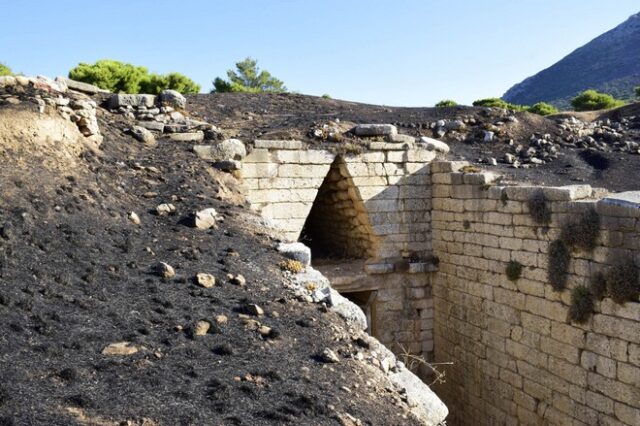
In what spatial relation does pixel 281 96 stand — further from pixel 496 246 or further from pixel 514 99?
pixel 514 99

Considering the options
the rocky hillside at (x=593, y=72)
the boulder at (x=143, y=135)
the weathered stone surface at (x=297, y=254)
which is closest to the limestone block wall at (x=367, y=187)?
the boulder at (x=143, y=135)

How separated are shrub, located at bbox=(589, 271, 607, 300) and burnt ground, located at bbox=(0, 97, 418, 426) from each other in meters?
3.23

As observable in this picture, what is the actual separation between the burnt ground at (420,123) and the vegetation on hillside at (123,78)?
21.9 ft

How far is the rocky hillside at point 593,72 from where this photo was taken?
4338 cm

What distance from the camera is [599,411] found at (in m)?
6.52

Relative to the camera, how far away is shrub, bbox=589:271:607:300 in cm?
636

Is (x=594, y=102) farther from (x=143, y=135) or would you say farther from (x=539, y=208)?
(x=143, y=135)

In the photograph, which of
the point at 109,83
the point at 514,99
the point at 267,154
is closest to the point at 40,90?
the point at 267,154

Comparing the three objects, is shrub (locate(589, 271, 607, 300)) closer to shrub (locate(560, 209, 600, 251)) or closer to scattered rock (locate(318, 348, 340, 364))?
shrub (locate(560, 209, 600, 251))

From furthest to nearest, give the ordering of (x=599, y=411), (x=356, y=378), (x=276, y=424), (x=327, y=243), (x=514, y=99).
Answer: (x=514, y=99) < (x=327, y=243) < (x=599, y=411) < (x=356, y=378) < (x=276, y=424)

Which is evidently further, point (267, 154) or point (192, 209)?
point (267, 154)

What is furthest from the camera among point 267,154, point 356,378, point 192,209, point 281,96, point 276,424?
point 281,96

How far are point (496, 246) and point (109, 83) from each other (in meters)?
13.9

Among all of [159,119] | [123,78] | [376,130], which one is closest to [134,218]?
[159,119]
